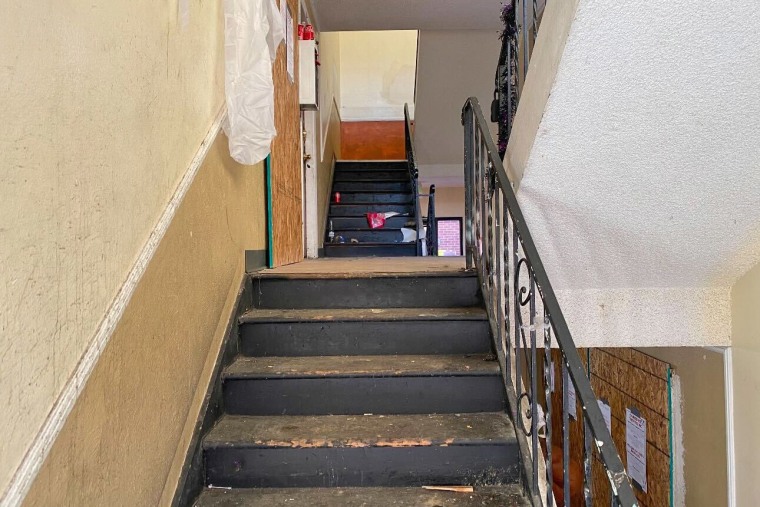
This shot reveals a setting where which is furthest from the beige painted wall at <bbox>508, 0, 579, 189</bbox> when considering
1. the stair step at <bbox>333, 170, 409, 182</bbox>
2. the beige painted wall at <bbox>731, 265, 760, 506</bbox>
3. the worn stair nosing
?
the stair step at <bbox>333, 170, 409, 182</bbox>

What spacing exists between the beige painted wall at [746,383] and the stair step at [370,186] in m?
4.59

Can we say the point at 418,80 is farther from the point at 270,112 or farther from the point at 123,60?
the point at 123,60

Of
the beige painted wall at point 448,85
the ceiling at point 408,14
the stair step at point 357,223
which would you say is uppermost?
the ceiling at point 408,14

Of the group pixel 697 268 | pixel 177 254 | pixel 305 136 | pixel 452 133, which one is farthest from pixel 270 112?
pixel 452 133

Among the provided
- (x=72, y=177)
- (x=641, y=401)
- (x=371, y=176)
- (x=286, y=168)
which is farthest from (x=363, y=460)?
(x=371, y=176)

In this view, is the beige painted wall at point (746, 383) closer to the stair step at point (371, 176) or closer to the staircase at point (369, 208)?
the staircase at point (369, 208)

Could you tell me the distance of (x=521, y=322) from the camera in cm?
171

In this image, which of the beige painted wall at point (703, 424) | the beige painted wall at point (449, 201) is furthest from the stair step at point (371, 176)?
the beige painted wall at point (703, 424)

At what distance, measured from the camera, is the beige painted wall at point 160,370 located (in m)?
1.02

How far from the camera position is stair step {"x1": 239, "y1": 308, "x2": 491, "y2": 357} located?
82.3 inches

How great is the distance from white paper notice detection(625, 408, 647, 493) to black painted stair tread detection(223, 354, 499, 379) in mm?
1426

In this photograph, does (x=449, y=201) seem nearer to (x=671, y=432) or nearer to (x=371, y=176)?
(x=371, y=176)

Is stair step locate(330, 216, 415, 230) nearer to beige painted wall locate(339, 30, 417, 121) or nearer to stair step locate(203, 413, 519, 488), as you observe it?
→ beige painted wall locate(339, 30, 417, 121)

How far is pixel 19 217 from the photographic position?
84 centimetres
